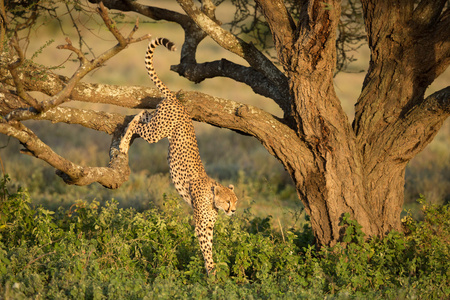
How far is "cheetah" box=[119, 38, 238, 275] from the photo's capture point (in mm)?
5816

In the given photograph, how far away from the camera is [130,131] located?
19.7ft

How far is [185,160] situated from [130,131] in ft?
2.13

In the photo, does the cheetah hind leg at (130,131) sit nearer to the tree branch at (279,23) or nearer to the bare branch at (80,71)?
the bare branch at (80,71)

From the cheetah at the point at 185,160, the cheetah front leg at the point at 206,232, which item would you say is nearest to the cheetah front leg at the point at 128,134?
the cheetah at the point at 185,160

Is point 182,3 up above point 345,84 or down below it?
above

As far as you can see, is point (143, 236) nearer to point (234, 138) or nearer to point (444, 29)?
point (444, 29)

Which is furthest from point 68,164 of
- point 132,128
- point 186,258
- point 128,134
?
point 186,258

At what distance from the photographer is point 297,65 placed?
16.9 feet

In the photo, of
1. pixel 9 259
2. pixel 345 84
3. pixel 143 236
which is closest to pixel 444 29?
pixel 143 236

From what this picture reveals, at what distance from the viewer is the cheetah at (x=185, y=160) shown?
229 inches

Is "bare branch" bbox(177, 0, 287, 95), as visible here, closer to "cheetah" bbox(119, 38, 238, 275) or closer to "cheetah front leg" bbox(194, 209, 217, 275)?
"cheetah" bbox(119, 38, 238, 275)

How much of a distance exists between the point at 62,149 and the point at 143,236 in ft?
22.7

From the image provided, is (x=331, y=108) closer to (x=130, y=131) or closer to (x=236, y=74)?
(x=236, y=74)

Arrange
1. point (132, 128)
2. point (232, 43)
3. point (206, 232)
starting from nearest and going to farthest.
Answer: point (232, 43), point (206, 232), point (132, 128)
